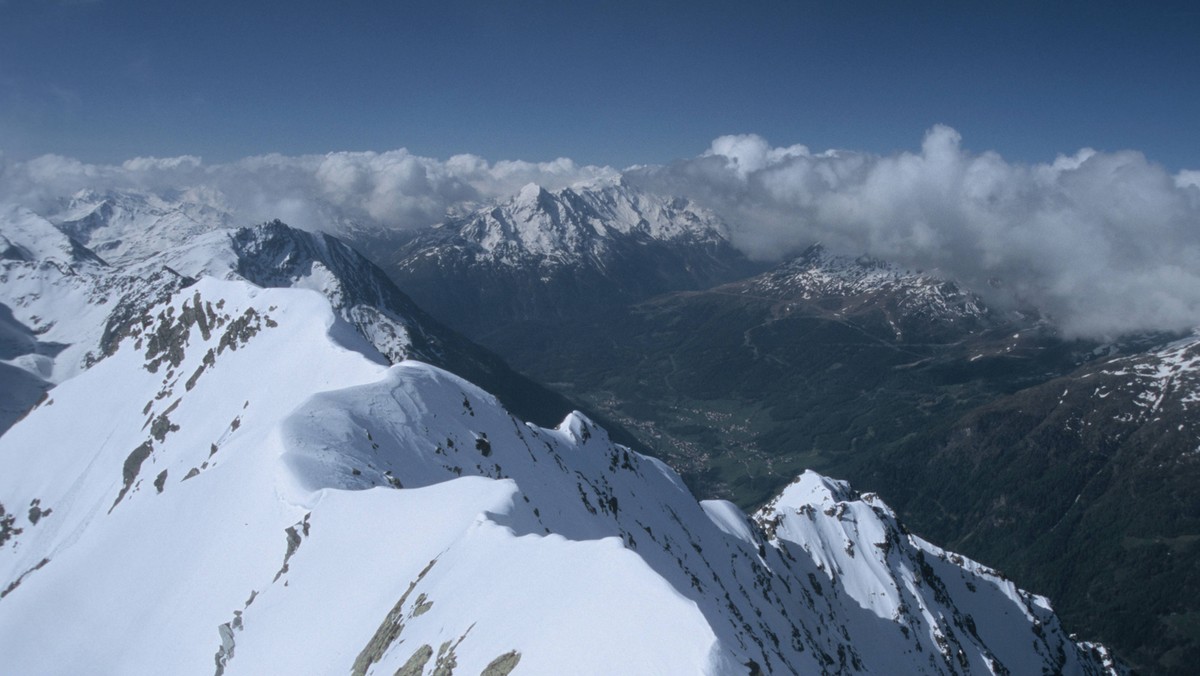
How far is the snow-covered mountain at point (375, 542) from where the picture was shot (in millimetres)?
30000

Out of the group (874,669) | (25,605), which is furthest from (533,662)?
(874,669)

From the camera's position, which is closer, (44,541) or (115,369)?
(44,541)

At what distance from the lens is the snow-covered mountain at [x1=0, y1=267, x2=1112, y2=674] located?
1181 inches

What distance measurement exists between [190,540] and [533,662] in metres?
46.7

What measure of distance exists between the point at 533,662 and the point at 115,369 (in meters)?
162

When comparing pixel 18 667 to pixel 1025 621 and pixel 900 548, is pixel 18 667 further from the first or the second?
pixel 1025 621

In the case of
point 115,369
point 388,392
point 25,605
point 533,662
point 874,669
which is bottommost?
point 874,669

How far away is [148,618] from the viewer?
5059cm

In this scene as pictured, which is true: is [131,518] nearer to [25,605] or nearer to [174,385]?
[25,605]

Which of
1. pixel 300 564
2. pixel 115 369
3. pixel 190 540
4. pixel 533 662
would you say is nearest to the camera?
pixel 533 662

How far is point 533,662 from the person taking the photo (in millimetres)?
23812

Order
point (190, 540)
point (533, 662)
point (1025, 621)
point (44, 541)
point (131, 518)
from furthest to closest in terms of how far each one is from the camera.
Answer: point (1025, 621) → point (44, 541) → point (131, 518) → point (190, 540) → point (533, 662)

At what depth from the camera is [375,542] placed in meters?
43.1

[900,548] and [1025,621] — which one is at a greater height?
[900,548]
